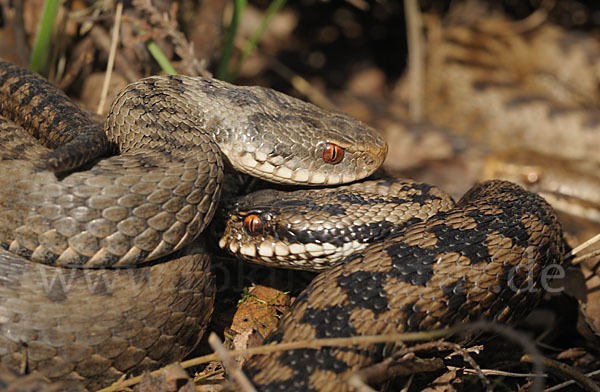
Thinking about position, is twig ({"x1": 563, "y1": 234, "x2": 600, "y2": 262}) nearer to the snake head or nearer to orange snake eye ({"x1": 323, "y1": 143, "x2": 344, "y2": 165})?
the snake head

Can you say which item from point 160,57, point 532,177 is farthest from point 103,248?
point 532,177

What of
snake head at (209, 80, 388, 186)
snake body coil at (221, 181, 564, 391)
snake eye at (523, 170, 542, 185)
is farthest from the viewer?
snake eye at (523, 170, 542, 185)

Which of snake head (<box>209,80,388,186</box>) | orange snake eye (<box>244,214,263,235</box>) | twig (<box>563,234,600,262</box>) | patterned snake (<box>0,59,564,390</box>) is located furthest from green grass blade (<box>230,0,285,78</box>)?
twig (<box>563,234,600,262</box>)

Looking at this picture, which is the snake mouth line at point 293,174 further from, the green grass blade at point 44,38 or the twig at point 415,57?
the twig at point 415,57

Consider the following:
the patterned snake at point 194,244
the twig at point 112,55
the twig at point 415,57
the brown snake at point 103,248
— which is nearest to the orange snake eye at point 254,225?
the patterned snake at point 194,244

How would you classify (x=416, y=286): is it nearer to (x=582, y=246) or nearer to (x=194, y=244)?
(x=194, y=244)
